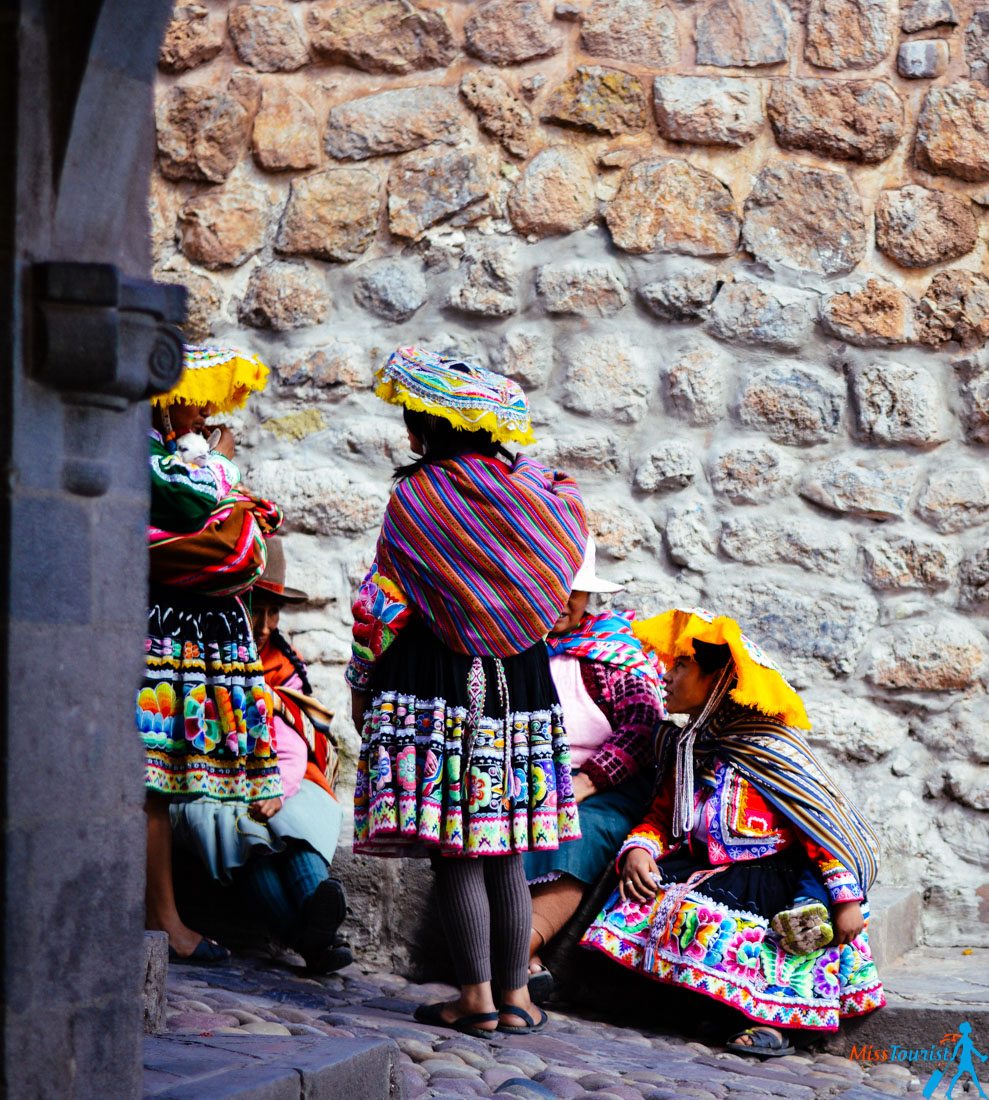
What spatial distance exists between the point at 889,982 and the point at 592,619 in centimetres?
138

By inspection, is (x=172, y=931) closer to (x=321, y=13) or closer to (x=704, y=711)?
(x=704, y=711)

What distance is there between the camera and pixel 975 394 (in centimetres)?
535

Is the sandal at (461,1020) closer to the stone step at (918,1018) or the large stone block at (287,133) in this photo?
the stone step at (918,1018)

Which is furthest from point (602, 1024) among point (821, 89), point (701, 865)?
point (821, 89)

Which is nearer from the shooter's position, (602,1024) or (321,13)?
(602,1024)

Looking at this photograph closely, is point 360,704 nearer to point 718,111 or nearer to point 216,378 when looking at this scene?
point 216,378

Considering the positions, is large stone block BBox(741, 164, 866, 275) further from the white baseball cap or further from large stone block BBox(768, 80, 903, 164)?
the white baseball cap

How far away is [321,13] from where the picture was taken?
571 centimetres

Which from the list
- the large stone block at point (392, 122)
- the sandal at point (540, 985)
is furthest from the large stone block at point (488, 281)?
the sandal at point (540, 985)

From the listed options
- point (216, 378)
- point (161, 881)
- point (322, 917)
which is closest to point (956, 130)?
point (216, 378)

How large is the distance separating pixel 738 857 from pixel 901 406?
1786 millimetres

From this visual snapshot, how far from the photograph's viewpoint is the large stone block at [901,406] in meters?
5.38

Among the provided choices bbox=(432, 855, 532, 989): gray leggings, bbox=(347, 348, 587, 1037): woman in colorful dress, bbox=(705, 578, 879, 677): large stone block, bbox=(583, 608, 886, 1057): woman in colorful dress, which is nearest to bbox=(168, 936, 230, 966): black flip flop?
bbox=(347, 348, 587, 1037): woman in colorful dress

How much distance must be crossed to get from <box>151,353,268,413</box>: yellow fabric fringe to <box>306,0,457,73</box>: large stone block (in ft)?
4.94
